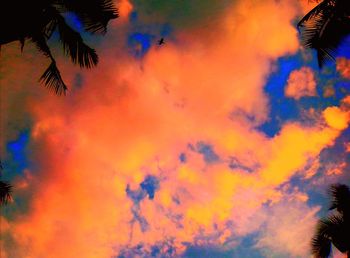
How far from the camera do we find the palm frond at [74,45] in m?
6.52

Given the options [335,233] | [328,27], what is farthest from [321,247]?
[328,27]

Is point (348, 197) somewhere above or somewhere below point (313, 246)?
above

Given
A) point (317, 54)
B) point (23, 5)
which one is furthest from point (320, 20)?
point (23, 5)

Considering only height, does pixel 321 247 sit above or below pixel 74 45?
below

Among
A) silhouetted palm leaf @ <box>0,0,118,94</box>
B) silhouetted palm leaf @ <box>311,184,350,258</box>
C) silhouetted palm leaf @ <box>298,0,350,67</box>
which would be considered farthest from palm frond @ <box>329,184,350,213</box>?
silhouetted palm leaf @ <box>0,0,118,94</box>

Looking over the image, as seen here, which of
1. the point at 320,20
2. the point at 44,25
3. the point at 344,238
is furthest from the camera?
the point at 344,238

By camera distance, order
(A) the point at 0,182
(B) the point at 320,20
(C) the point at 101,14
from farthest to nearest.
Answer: (B) the point at 320,20 → (A) the point at 0,182 → (C) the point at 101,14

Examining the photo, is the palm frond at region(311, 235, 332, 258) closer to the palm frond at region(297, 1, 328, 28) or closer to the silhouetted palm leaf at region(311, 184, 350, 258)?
the silhouetted palm leaf at region(311, 184, 350, 258)

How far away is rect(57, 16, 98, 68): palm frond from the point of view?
652 centimetres

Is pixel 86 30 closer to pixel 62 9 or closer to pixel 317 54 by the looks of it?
pixel 62 9

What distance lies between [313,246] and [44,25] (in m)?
11.9

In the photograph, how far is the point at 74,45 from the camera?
6.68 m

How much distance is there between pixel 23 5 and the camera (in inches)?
195

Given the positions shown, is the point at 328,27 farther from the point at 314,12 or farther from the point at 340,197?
the point at 340,197
